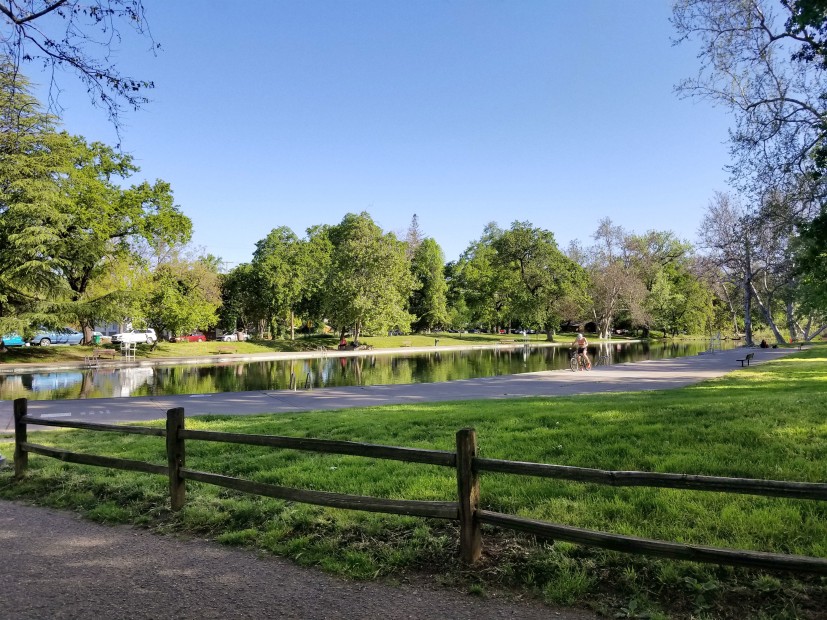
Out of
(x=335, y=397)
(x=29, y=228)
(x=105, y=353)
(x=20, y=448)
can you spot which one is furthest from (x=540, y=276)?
(x=20, y=448)

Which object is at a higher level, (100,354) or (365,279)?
(365,279)

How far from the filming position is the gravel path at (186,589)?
3.45 meters

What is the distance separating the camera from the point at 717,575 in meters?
3.65

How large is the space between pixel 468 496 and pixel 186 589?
6.92 ft

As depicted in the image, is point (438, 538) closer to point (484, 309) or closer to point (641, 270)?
point (484, 309)

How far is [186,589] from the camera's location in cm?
381

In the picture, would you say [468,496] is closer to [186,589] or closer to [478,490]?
[478,490]

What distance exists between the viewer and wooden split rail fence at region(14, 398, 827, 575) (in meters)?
3.18

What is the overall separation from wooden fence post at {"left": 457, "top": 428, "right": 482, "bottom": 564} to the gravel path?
42 centimetres

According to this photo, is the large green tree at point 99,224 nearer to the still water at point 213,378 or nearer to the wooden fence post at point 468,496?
the still water at point 213,378

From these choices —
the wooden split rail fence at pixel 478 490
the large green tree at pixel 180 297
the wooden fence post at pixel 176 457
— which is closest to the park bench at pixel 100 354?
the large green tree at pixel 180 297

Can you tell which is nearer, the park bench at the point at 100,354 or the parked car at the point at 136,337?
the park bench at the point at 100,354

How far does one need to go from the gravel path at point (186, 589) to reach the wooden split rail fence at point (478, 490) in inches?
19.4

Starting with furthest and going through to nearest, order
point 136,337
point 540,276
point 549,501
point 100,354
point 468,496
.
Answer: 1. point 540,276
2. point 136,337
3. point 100,354
4. point 549,501
5. point 468,496
